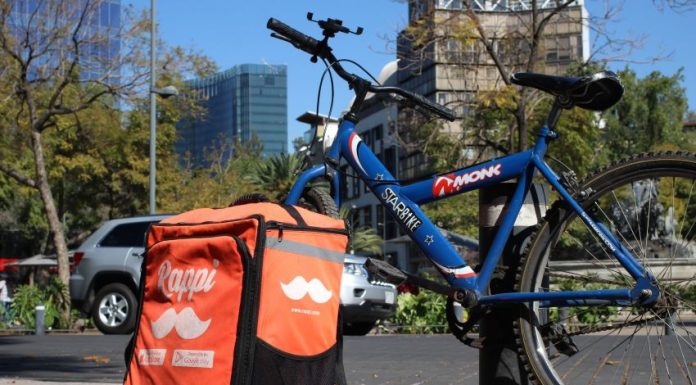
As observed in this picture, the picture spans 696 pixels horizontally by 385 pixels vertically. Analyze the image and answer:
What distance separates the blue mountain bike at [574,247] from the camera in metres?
4.26

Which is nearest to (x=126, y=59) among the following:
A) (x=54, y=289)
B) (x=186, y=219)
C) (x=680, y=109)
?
(x=54, y=289)

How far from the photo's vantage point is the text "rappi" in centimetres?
399

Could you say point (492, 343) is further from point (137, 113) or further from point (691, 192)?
point (137, 113)

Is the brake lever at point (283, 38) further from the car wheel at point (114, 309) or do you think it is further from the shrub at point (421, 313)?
the shrub at point (421, 313)

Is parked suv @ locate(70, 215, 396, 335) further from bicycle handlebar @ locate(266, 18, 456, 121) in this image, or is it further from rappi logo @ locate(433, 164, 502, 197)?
rappi logo @ locate(433, 164, 502, 197)

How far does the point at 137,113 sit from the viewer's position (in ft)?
115

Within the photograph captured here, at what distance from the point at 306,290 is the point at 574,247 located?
151 cm

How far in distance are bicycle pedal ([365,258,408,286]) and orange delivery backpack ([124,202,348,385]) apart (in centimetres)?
54

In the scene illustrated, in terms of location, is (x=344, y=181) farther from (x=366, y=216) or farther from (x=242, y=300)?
(x=366, y=216)

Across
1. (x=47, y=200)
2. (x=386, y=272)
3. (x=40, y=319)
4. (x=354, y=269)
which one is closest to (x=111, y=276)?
(x=40, y=319)

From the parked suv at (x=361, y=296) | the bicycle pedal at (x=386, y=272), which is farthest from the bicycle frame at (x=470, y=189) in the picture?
the parked suv at (x=361, y=296)

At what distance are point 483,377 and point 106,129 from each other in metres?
28.0

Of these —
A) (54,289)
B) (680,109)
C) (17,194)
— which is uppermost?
(680,109)

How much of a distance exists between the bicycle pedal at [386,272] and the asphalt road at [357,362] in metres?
1.95
